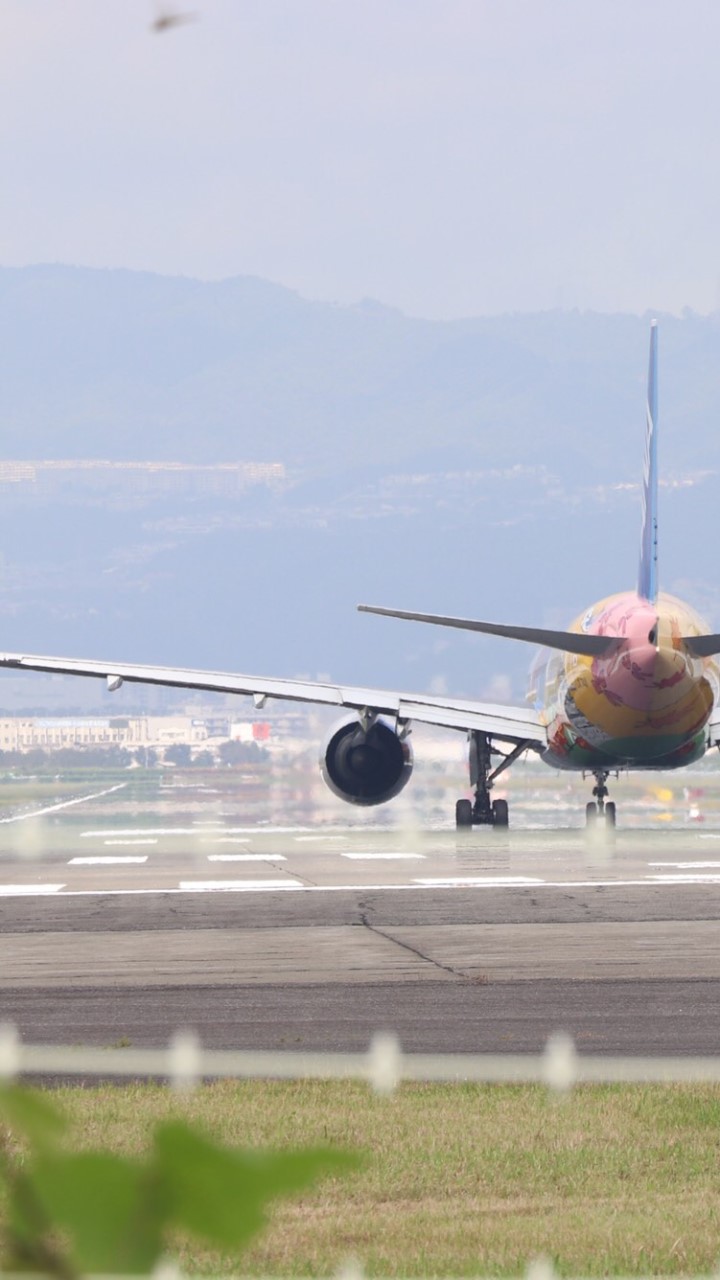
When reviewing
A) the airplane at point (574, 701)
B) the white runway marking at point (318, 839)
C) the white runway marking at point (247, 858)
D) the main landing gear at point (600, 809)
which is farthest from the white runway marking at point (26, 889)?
the main landing gear at point (600, 809)

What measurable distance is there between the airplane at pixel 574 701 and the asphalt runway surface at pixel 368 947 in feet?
8.55

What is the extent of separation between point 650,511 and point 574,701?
590 centimetres

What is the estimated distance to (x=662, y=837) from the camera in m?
40.2

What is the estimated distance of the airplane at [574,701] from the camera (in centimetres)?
3409

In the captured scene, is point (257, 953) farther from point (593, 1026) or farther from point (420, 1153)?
point (420, 1153)

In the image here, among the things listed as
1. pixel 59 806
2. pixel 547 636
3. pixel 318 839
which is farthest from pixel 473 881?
pixel 59 806

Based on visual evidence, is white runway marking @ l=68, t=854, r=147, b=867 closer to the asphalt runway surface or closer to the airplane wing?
the asphalt runway surface

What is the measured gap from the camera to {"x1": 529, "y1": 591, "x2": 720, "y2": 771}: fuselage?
112 feet

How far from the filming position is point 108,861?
33719 millimetres

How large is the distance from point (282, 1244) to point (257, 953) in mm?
12019

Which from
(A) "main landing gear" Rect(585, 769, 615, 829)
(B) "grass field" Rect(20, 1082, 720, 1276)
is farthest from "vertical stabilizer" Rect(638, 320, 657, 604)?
(B) "grass field" Rect(20, 1082, 720, 1276)

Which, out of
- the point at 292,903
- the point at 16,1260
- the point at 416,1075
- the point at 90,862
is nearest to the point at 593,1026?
the point at 416,1075

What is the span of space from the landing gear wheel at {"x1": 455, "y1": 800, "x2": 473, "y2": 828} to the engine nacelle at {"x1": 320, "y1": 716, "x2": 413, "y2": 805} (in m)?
2.84

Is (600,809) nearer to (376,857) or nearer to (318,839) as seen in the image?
(318,839)
